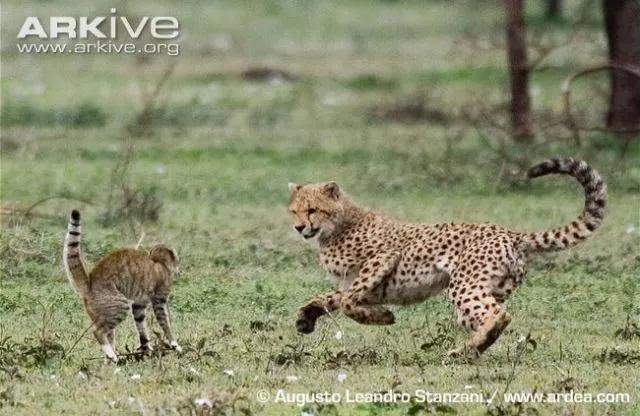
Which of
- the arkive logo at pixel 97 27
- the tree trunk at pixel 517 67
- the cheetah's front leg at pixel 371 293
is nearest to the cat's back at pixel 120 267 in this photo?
the cheetah's front leg at pixel 371 293

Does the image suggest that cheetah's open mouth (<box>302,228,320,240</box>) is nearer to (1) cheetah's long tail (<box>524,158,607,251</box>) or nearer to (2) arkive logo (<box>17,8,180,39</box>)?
(1) cheetah's long tail (<box>524,158,607,251</box>)

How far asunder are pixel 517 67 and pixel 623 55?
3.86ft

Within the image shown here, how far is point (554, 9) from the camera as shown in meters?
36.5

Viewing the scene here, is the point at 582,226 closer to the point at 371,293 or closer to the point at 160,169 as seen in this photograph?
the point at 371,293

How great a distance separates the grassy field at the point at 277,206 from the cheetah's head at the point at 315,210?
0.56m

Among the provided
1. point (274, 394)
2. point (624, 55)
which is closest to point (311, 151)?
point (624, 55)

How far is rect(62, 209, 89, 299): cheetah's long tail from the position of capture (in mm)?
9156

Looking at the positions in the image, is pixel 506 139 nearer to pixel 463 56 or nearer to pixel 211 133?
pixel 211 133

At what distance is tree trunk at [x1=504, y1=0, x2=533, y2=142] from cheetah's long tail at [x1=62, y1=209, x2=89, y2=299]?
454 inches

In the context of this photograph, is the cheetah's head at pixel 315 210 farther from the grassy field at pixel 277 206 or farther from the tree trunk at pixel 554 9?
the tree trunk at pixel 554 9

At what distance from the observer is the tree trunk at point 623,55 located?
20266 mm

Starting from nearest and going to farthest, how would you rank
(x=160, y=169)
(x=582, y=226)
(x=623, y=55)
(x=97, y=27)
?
1. (x=582, y=226)
2. (x=160, y=169)
3. (x=623, y=55)
4. (x=97, y=27)

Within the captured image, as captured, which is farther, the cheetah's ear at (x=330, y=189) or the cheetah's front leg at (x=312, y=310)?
the cheetah's ear at (x=330, y=189)

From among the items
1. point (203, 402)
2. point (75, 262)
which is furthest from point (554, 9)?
point (203, 402)
